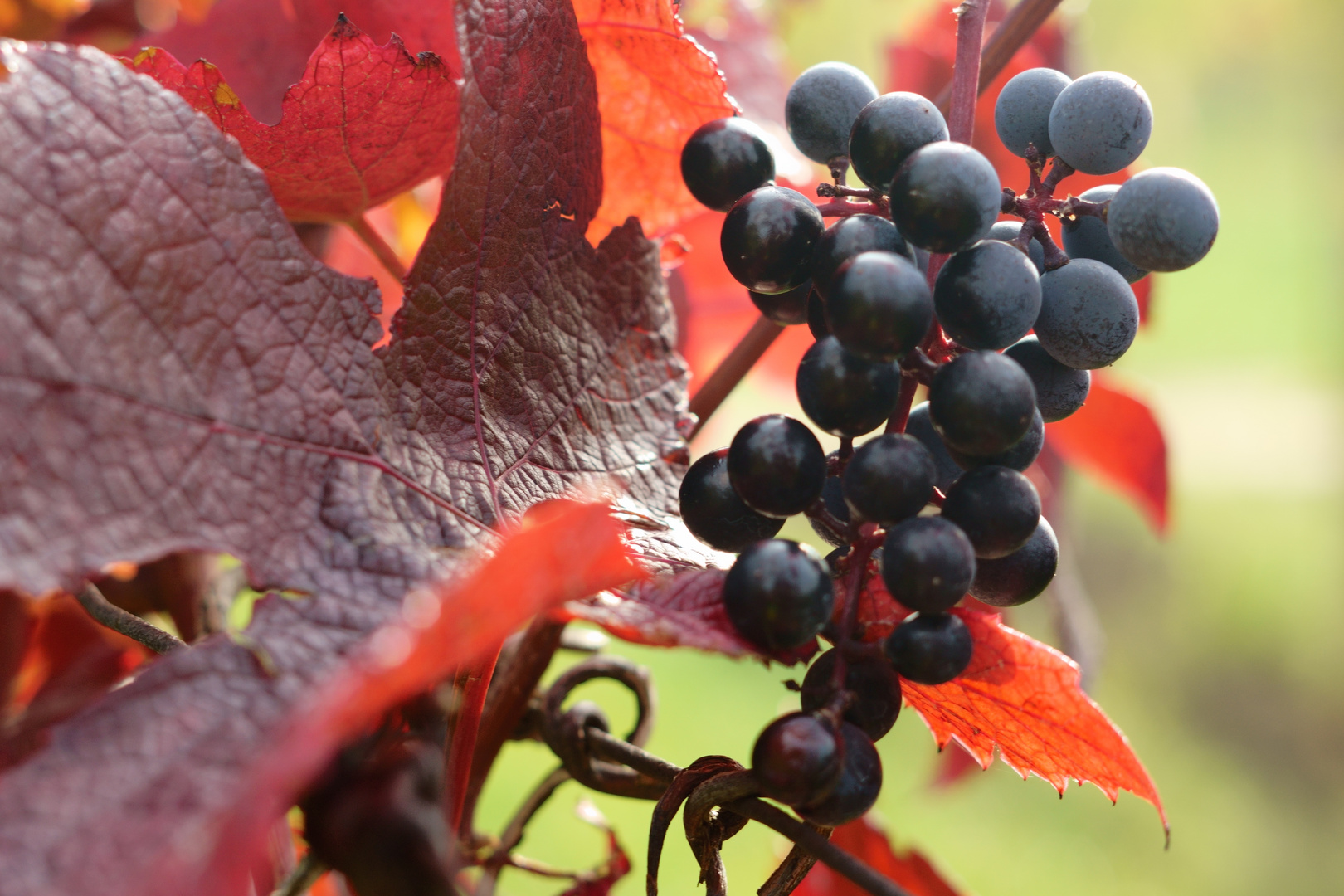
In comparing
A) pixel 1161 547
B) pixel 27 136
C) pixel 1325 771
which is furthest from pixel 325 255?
pixel 1161 547

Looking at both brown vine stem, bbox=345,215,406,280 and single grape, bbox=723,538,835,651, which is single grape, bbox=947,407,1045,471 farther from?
brown vine stem, bbox=345,215,406,280

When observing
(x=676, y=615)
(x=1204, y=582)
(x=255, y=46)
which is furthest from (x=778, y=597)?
(x=1204, y=582)

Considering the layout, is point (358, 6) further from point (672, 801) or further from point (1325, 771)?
point (1325, 771)

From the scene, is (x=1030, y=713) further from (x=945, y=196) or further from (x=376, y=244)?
(x=376, y=244)

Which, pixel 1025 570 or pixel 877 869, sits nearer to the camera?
pixel 1025 570

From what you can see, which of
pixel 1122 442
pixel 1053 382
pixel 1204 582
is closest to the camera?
pixel 1053 382

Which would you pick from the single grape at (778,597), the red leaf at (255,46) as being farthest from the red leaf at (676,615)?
the red leaf at (255,46)
